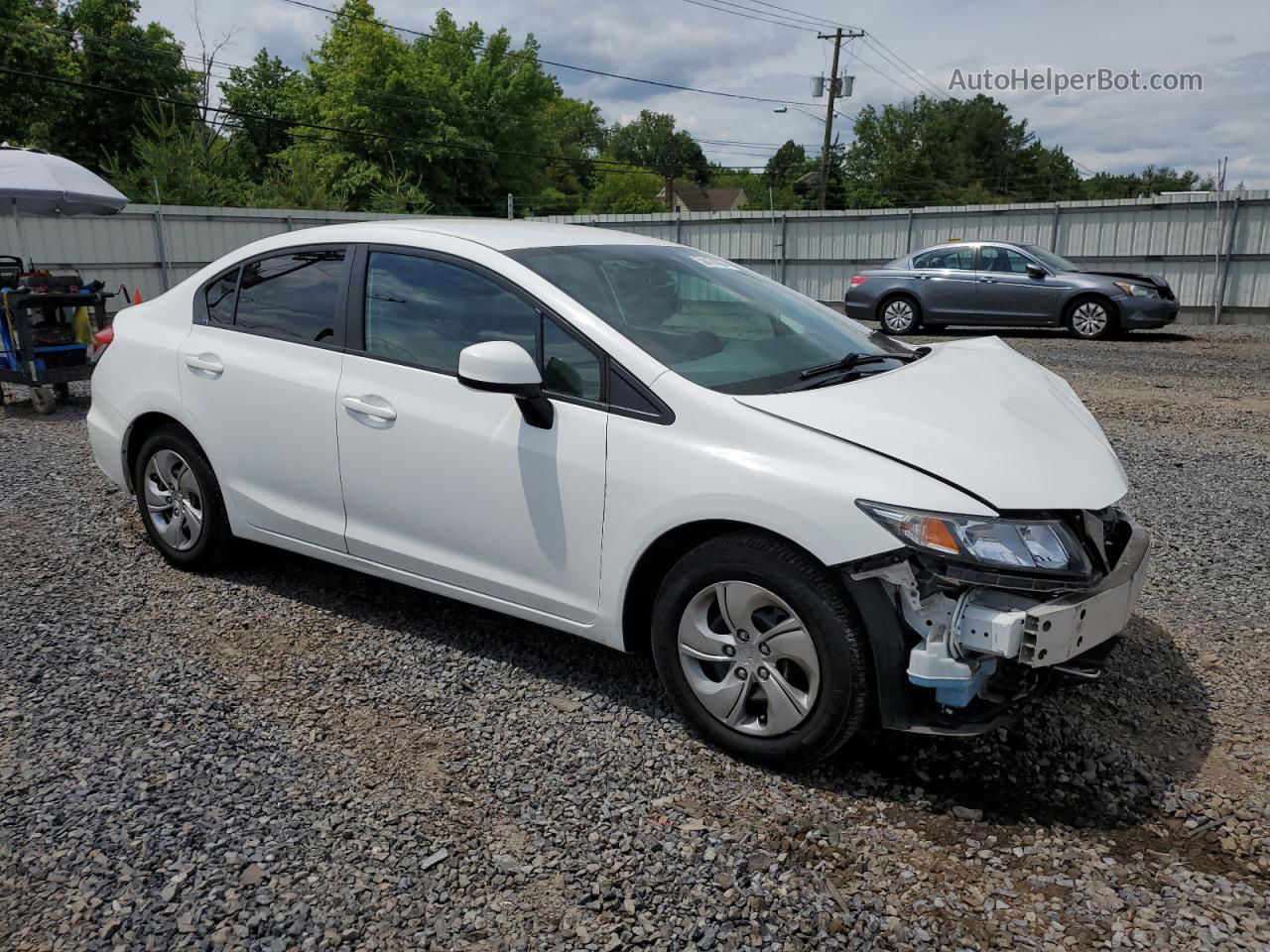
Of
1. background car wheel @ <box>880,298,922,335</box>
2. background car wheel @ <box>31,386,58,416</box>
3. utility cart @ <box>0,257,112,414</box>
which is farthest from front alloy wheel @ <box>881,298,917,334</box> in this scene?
background car wheel @ <box>31,386,58,416</box>

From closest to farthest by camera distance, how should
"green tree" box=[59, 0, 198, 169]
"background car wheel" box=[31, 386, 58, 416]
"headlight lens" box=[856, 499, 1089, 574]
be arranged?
"headlight lens" box=[856, 499, 1089, 574] < "background car wheel" box=[31, 386, 58, 416] < "green tree" box=[59, 0, 198, 169]

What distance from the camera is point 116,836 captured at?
271 cm

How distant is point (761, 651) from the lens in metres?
2.94

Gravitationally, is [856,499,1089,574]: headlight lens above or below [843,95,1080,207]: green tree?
below

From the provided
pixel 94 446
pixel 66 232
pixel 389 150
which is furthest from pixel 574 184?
pixel 94 446

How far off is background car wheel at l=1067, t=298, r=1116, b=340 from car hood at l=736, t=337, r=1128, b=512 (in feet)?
43.3

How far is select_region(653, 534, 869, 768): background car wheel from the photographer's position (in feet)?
9.12

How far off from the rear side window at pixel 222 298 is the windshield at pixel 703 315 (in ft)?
5.16

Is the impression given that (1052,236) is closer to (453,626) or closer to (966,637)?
(453,626)

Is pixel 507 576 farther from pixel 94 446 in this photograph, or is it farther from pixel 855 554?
pixel 94 446

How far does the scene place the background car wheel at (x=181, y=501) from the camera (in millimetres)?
4480

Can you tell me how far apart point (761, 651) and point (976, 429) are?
3.06 feet

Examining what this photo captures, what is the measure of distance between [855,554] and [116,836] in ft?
7.14

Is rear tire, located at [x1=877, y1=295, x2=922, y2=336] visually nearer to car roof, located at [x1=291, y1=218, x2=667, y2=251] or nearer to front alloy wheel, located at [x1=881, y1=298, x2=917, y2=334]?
front alloy wheel, located at [x1=881, y1=298, x2=917, y2=334]
